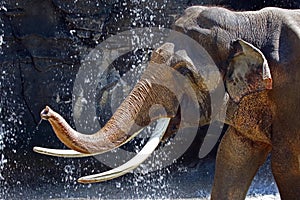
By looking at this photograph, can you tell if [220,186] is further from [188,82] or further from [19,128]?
[19,128]

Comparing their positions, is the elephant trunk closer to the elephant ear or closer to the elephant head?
the elephant head

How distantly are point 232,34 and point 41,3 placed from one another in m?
4.78

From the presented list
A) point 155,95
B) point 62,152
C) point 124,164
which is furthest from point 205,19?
point 62,152

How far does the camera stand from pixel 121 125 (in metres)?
3.41

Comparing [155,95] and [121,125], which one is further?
[155,95]

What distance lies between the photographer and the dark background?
315 inches

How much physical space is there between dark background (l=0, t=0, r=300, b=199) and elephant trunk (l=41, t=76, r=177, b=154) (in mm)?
4551

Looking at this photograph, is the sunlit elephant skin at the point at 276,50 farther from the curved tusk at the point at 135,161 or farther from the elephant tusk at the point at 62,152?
the elephant tusk at the point at 62,152

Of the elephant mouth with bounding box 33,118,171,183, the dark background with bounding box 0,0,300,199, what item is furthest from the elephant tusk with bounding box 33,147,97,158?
the dark background with bounding box 0,0,300,199

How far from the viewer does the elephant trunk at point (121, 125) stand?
10.5ft

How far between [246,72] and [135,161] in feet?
2.04

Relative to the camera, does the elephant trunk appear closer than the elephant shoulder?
Yes

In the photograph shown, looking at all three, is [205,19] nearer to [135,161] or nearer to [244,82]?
[244,82]

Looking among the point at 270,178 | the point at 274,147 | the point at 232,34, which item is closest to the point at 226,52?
the point at 232,34
